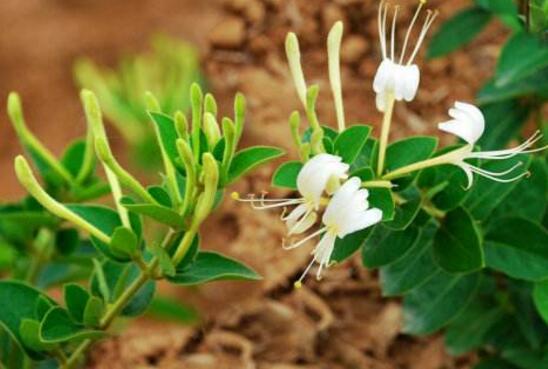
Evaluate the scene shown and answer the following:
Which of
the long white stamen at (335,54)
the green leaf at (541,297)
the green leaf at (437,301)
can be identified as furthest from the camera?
the green leaf at (437,301)

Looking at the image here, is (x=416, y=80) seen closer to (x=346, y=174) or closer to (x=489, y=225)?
(x=346, y=174)

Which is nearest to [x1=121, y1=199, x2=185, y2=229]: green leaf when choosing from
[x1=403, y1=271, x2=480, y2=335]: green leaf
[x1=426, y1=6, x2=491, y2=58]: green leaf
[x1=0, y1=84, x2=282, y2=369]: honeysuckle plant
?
[x1=0, y1=84, x2=282, y2=369]: honeysuckle plant

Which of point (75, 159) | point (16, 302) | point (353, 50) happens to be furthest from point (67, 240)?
point (353, 50)

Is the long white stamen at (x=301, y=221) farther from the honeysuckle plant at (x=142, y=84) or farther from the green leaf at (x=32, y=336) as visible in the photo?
the honeysuckle plant at (x=142, y=84)

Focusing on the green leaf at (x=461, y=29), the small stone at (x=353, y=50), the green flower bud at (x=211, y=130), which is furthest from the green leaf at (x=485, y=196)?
the small stone at (x=353, y=50)

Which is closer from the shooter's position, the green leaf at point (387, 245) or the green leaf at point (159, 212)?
the green leaf at point (159, 212)

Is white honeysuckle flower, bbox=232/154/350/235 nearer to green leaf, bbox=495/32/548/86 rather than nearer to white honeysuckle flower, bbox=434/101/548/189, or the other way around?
white honeysuckle flower, bbox=434/101/548/189

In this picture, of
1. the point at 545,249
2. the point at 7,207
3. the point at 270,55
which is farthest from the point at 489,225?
the point at 270,55

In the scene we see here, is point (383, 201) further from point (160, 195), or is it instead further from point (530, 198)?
point (530, 198)
